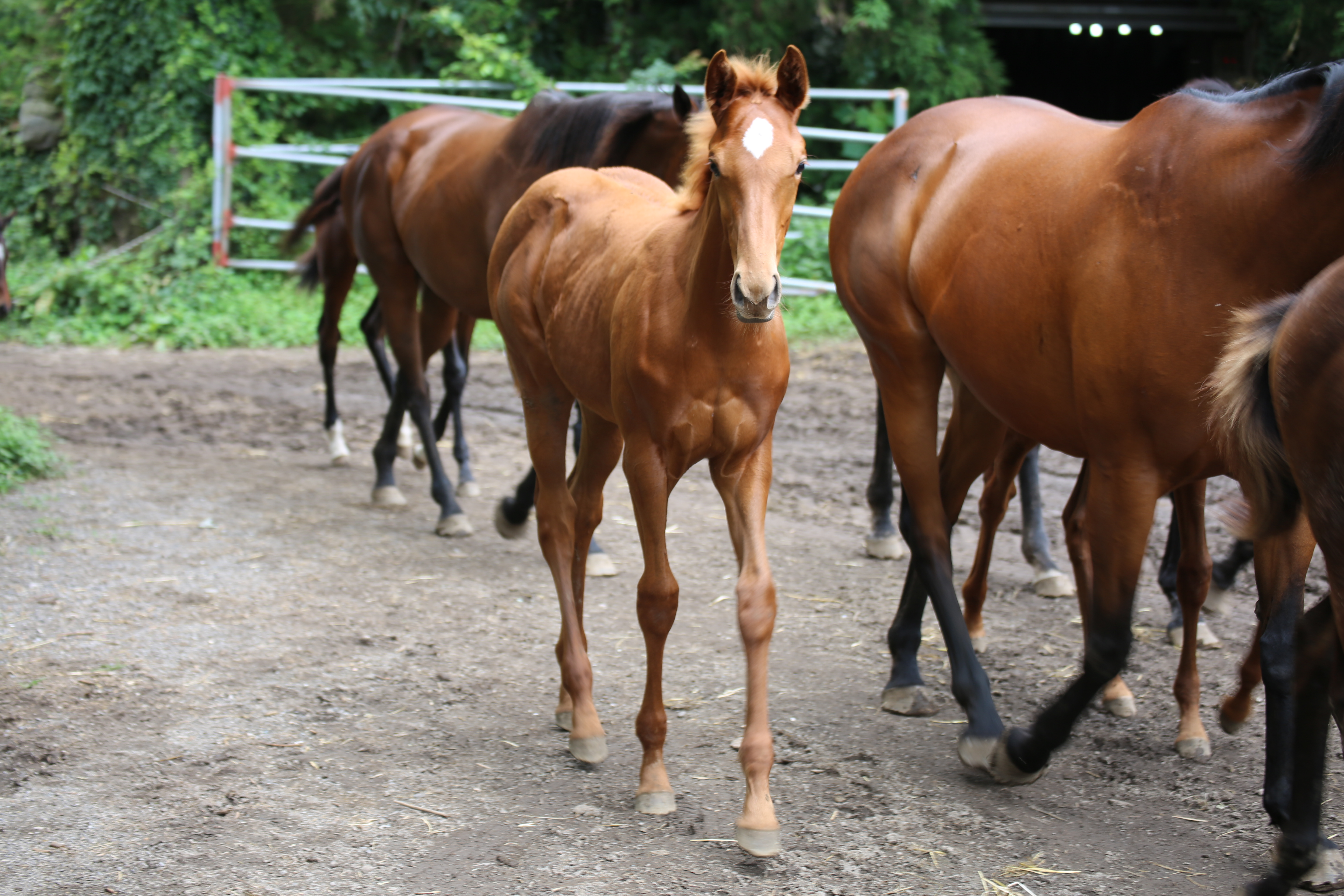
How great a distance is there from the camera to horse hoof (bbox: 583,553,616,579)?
502 centimetres

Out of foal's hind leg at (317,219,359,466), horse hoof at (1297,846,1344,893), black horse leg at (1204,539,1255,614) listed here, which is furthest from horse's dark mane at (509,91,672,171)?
horse hoof at (1297,846,1344,893)

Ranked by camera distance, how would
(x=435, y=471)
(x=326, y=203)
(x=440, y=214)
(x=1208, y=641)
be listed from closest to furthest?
(x=1208, y=641) < (x=440, y=214) < (x=435, y=471) < (x=326, y=203)

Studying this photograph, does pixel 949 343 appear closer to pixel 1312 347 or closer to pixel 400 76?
pixel 1312 347

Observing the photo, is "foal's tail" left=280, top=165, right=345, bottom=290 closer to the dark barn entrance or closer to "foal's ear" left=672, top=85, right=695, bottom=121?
"foal's ear" left=672, top=85, right=695, bottom=121

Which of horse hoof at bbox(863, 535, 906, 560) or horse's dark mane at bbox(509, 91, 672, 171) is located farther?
horse hoof at bbox(863, 535, 906, 560)

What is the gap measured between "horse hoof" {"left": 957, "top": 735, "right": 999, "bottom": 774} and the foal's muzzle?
148cm

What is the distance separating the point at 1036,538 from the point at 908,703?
1.63m

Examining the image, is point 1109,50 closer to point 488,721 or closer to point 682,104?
point 682,104

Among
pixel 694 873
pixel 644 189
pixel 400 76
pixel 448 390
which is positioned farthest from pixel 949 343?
pixel 400 76

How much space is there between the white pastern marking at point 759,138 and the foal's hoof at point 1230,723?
220cm

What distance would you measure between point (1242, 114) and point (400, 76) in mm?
13000

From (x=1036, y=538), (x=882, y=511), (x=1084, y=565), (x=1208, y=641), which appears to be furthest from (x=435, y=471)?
(x=1208, y=641)

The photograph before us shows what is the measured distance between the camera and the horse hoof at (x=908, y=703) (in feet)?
12.0

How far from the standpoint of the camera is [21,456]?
603 centimetres
